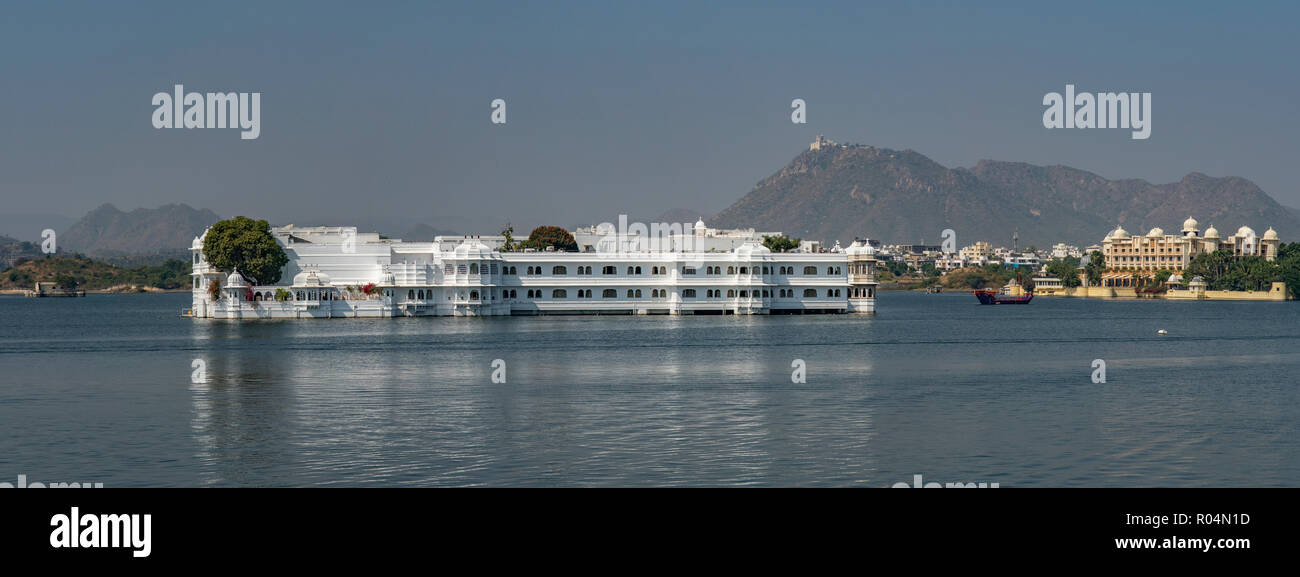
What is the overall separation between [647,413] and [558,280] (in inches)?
2556

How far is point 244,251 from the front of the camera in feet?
299

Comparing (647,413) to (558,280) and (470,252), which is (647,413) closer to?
(470,252)

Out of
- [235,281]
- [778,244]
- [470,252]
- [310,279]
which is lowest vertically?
[235,281]

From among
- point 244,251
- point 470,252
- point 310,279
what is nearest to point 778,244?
point 470,252

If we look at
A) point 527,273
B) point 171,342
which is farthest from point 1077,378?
point 527,273

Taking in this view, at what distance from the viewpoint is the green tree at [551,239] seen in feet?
391

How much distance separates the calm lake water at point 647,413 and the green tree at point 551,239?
59.4 meters

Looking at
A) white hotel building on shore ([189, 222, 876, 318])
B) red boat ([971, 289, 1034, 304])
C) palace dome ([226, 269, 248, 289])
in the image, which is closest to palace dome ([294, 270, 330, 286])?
white hotel building on shore ([189, 222, 876, 318])

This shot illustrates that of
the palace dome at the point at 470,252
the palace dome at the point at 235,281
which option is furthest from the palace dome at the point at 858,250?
the palace dome at the point at 235,281

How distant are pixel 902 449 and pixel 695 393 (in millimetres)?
11438

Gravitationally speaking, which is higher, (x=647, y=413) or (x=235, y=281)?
(x=235, y=281)

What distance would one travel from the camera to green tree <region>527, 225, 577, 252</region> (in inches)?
4688

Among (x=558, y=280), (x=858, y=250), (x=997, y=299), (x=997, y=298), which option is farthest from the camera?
(x=997, y=298)

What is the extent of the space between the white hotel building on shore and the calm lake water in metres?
29.7
